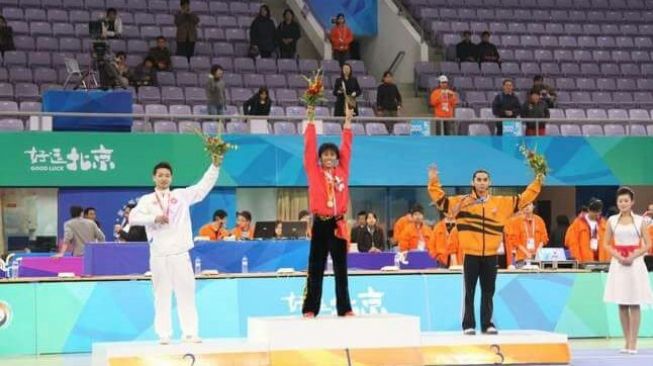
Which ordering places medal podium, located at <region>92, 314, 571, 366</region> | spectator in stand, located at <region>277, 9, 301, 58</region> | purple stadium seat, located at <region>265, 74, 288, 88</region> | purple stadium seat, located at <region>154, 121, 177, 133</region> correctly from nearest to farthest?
medal podium, located at <region>92, 314, 571, 366</region> < purple stadium seat, located at <region>154, 121, 177, 133</region> < purple stadium seat, located at <region>265, 74, 288, 88</region> < spectator in stand, located at <region>277, 9, 301, 58</region>

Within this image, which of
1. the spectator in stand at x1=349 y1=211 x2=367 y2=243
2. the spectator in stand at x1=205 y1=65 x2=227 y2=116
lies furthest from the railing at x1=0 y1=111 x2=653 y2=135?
the spectator in stand at x1=349 y1=211 x2=367 y2=243

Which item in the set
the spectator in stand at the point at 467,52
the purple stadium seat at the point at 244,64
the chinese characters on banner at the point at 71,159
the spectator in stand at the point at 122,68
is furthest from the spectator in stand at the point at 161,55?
the spectator in stand at the point at 467,52

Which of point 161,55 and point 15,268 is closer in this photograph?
point 15,268

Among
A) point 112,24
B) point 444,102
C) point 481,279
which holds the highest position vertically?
point 112,24

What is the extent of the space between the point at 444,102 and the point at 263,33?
177 inches

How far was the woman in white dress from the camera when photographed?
602 inches

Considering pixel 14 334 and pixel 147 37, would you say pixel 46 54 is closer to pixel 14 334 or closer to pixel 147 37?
pixel 147 37

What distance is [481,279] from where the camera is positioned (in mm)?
14125

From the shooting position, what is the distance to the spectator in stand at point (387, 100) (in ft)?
84.8

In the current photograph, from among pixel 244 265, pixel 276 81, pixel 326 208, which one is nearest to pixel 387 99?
pixel 276 81

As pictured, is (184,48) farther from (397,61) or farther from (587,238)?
(587,238)

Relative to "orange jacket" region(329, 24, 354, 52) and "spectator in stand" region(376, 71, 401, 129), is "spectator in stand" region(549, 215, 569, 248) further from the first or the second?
"orange jacket" region(329, 24, 354, 52)

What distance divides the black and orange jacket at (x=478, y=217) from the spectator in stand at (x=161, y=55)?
1339cm

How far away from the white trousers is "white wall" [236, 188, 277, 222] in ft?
37.1
